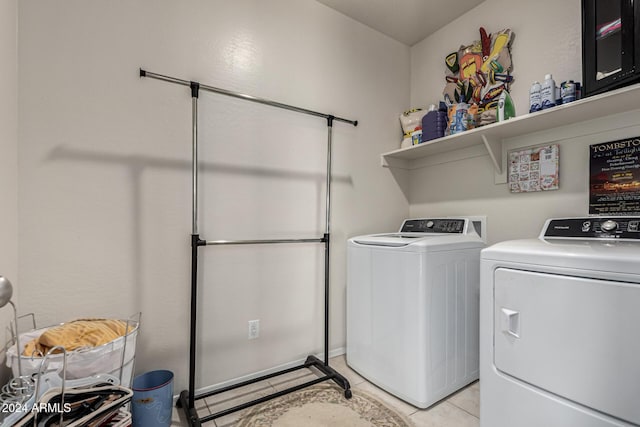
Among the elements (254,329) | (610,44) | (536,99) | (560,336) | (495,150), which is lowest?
(254,329)

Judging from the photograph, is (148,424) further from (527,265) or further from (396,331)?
(527,265)

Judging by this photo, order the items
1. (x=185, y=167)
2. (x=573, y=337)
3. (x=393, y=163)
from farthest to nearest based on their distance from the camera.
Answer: (x=393, y=163) → (x=185, y=167) → (x=573, y=337)

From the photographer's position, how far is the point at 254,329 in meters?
1.83

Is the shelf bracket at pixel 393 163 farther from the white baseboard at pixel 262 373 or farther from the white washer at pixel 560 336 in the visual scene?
the white baseboard at pixel 262 373

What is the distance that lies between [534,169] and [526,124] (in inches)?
11.7

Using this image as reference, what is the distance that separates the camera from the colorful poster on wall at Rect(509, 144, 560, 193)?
1.75m

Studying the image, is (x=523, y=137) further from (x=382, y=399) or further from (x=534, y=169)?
(x=382, y=399)

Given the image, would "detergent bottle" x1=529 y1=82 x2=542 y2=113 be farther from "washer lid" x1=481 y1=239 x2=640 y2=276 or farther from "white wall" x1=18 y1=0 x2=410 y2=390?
"white wall" x1=18 y1=0 x2=410 y2=390

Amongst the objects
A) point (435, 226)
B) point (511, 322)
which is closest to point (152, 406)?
point (511, 322)

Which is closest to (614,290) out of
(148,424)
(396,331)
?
(396,331)

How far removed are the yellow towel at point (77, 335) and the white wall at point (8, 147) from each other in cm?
13

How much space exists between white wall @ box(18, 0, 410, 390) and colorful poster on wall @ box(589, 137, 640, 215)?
1.31 m

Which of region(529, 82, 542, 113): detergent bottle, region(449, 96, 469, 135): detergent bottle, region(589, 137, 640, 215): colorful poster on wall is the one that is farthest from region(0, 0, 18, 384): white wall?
region(589, 137, 640, 215): colorful poster on wall

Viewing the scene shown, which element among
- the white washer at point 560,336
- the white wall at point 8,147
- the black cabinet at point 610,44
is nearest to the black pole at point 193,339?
the white wall at point 8,147
